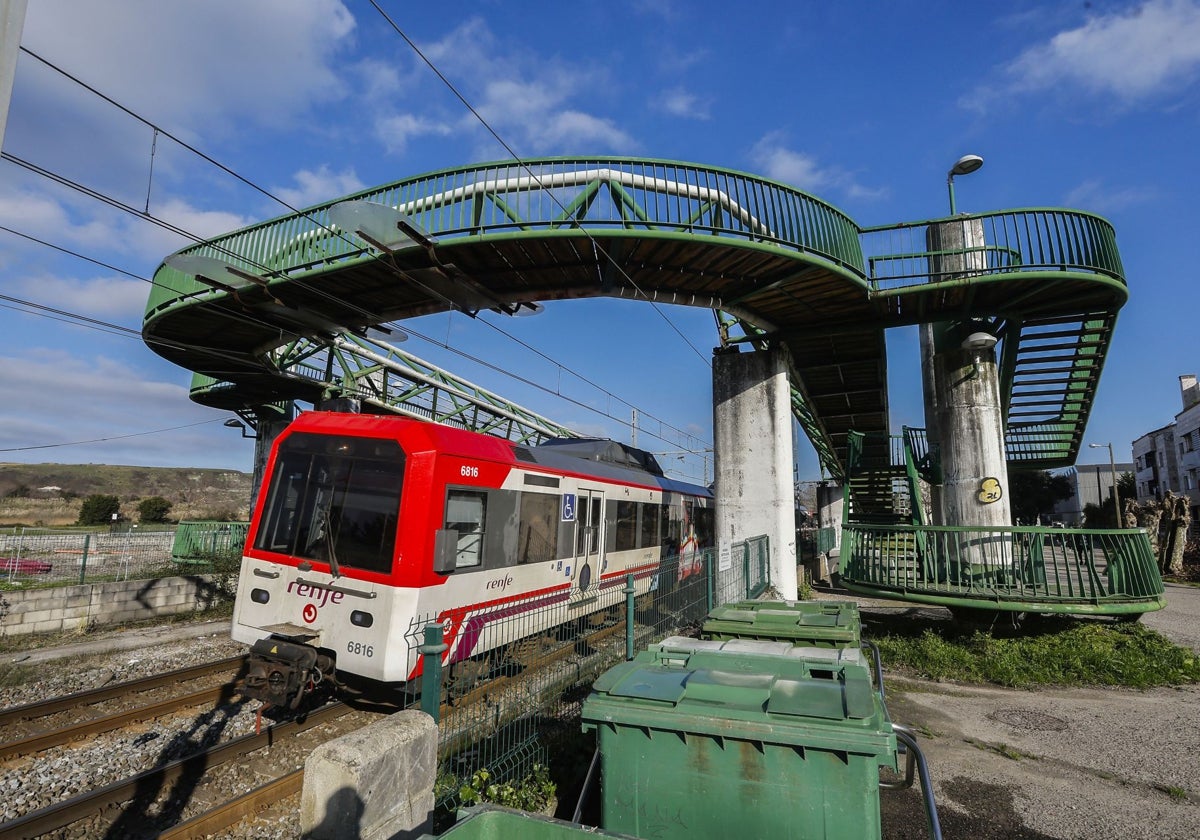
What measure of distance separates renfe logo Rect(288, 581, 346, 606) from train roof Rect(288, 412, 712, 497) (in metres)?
1.76

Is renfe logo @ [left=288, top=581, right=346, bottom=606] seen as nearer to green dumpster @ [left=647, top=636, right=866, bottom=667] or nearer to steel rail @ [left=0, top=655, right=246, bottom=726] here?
steel rail @ [left=0, top=655, right=246, bottom=726]

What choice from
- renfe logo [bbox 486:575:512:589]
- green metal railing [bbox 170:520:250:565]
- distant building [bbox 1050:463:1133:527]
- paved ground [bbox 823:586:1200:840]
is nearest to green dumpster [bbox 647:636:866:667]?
paved ground [bbox 823:586:1200:840]

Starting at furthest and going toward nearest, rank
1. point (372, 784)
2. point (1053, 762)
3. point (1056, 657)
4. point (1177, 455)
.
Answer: point (1177, 455), point (1056, 657), point (1053, 762), point (372, 784)

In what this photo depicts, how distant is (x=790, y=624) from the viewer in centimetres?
588

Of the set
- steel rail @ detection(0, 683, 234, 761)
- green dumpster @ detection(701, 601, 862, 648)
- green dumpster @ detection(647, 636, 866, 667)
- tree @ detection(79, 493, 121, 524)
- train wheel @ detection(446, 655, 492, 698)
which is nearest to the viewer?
green dumpster @ detection(647, 636, 866, 667)

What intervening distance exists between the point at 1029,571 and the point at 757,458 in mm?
4393

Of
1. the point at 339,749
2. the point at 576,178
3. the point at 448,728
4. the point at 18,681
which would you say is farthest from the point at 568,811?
the point at 18,681

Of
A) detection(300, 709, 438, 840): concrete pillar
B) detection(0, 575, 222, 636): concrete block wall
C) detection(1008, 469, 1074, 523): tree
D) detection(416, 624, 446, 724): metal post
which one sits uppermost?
detection(1008, 469, 1074, 523): tree

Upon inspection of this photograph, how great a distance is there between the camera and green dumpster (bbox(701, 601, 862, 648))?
5.62 meters

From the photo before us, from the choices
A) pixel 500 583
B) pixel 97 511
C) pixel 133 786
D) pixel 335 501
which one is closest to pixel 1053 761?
pixel 500 583

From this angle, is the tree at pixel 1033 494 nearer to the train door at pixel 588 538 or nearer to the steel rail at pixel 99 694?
the train door at pixel 588 538

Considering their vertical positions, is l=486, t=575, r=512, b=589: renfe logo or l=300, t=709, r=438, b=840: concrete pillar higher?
l=486, t=575, r=512, b=589: renfe logo

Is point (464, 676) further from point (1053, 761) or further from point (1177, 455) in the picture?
point (1177, 455)

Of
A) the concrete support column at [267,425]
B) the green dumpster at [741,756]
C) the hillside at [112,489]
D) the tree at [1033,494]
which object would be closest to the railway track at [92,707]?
the green dumpster at [741,756]
